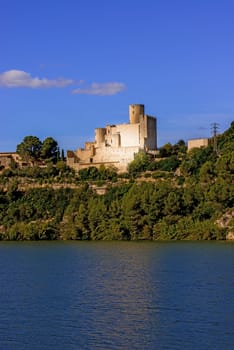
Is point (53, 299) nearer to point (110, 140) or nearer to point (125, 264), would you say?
point (125, 264)

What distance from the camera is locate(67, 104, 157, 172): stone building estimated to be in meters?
71.2

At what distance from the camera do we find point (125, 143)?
2832 inches

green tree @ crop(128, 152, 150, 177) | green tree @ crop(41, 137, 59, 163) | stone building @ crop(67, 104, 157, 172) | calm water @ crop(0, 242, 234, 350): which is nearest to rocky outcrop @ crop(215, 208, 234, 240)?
calm water @ crop(0, 242, 234, 350)

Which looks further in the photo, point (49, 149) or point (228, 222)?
point (49, 149)

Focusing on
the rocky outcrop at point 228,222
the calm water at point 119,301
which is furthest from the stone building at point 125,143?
the calm water at point 119,301

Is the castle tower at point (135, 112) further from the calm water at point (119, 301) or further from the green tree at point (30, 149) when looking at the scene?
the calm water at point (119, 301)

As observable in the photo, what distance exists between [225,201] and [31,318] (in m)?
33.5

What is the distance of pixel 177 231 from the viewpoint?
2190 inches

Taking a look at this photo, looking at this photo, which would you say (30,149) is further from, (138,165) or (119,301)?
(119,301)

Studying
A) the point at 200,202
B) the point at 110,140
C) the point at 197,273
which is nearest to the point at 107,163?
the point at 110,140

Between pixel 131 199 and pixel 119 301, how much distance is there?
31.7m

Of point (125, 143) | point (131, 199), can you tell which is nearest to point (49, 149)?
point (125, 143)

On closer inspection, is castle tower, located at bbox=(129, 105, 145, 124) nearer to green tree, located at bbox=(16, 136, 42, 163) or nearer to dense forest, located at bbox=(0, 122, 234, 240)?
dense forest, located at bbox=(0, 122, 234, 240)

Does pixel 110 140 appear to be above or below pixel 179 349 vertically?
above
